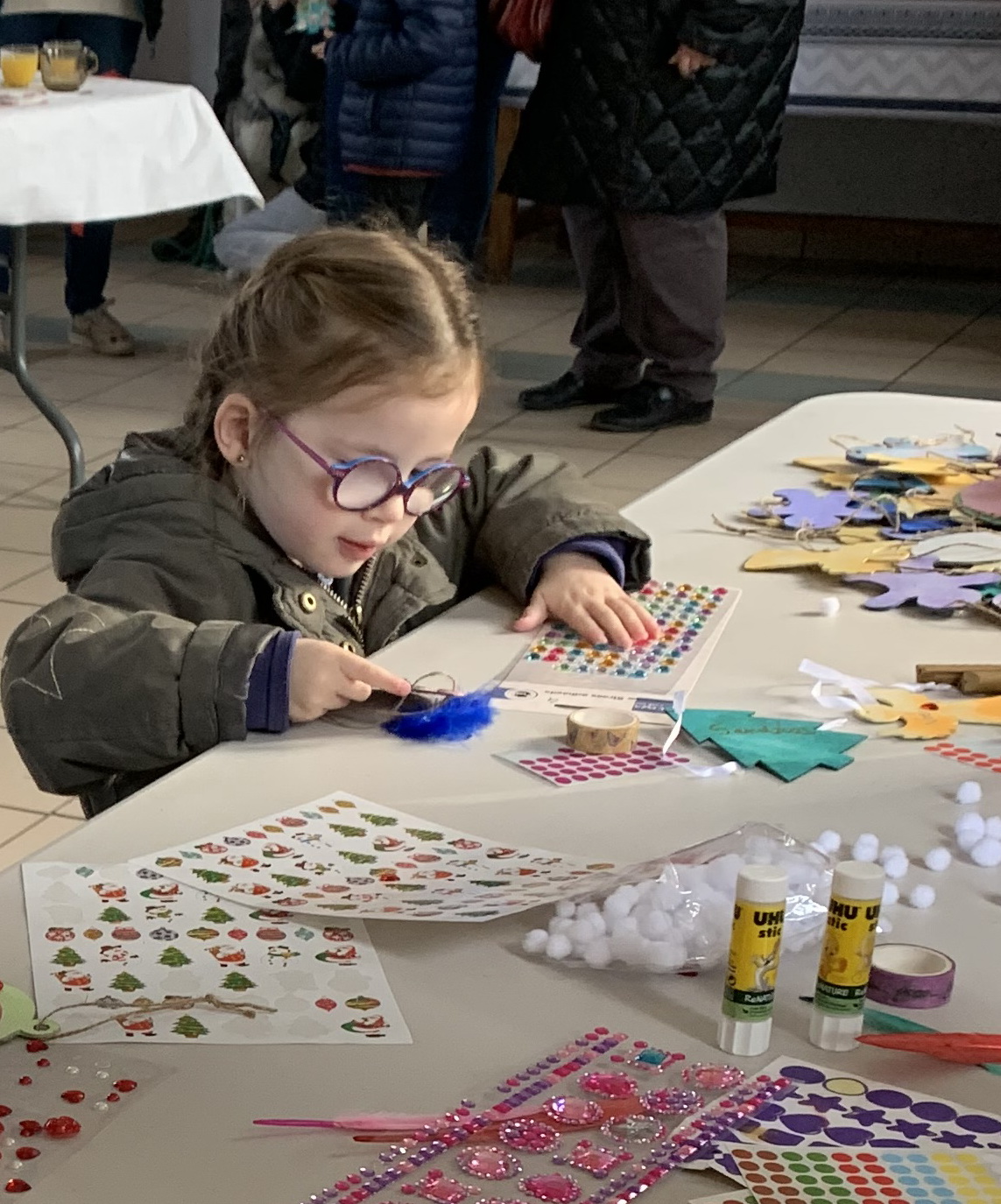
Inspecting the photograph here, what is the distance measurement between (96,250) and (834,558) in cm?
368

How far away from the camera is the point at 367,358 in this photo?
1.29m

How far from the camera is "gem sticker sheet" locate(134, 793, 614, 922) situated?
36.0 inches

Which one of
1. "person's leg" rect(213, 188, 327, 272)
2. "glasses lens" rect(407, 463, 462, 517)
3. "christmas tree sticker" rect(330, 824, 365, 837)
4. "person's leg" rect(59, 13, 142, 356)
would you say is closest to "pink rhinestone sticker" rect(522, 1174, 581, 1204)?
"christmas tree sticker" rect(330, 824, 365, 837)

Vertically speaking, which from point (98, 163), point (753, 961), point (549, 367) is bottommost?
point (549, 367)

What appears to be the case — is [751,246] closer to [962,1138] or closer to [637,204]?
[637,204]

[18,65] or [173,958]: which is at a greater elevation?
[18,65]

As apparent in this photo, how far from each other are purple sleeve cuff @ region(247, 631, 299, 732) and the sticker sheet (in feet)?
0.47

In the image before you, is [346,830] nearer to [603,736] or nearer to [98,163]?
[603,736]

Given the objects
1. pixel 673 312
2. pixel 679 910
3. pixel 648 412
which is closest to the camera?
pixel 679 910

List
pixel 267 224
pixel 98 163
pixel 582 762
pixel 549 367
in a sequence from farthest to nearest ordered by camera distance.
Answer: pixel 267 224 < pixel 549 367 < pixel 98 163 < pixel 582 762

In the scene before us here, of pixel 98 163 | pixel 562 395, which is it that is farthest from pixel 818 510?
pixel 562 395

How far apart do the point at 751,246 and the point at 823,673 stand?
5676 mm

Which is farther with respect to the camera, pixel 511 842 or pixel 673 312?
pixel 673 312

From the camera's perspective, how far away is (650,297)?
13.5ft
